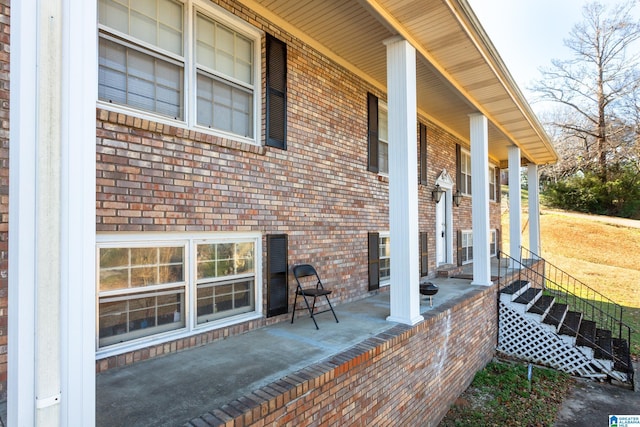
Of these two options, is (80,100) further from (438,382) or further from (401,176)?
(438,382)

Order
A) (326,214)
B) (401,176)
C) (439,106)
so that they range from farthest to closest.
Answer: (439,106)
(326,214)
(401,176)

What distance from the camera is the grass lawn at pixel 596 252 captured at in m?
13.8

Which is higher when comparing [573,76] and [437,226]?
[573,76]

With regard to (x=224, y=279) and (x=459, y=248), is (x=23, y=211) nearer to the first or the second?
(x=224, y=279)

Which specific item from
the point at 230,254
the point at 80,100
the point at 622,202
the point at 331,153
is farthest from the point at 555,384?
the point at 622,202

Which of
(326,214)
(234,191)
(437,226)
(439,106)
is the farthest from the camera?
(437,226)

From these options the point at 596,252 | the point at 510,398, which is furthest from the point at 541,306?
the point at 596,252

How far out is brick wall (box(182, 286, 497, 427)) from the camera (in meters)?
2.55

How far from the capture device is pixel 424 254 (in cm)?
829

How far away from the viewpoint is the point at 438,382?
479 centimetres

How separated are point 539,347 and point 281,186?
5792 mm

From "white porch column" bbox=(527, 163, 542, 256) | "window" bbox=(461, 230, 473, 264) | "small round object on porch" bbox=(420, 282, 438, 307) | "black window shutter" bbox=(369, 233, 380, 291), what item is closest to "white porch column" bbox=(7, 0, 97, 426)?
"small round object on porch" bbox=(420, 282, 438, 307)

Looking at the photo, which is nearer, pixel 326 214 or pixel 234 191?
pixel 234 191

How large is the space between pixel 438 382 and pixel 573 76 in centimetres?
2580
